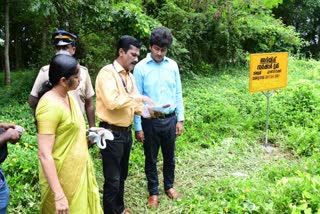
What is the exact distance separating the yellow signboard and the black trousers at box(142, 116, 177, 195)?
84.6 inches

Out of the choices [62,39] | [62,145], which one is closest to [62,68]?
[62,145]

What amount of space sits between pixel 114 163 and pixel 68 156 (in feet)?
2.66

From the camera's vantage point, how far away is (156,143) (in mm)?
3439

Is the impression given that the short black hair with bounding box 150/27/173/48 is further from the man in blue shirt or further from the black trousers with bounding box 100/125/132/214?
the black trousers with bounding box 100/125/132/214

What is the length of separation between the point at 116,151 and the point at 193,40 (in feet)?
25.3

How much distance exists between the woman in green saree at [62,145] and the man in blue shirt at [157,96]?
1105mm

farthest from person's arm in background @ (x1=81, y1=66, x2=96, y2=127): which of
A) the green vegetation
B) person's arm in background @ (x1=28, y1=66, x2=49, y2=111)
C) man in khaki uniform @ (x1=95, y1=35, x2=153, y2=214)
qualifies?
the green vegetation

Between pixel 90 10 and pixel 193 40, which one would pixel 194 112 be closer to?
pixel 90 10

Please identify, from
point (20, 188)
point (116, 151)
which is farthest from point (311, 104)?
point (20, 188)

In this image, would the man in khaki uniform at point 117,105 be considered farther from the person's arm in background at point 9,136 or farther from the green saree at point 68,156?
the person's arm in background at point 9,136

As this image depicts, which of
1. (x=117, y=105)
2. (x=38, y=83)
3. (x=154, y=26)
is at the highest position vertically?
(x=154, y=26)

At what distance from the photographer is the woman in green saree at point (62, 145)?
6.73 feet

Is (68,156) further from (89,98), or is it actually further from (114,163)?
(89,98)

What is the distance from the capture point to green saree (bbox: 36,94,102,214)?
81.4 inches
